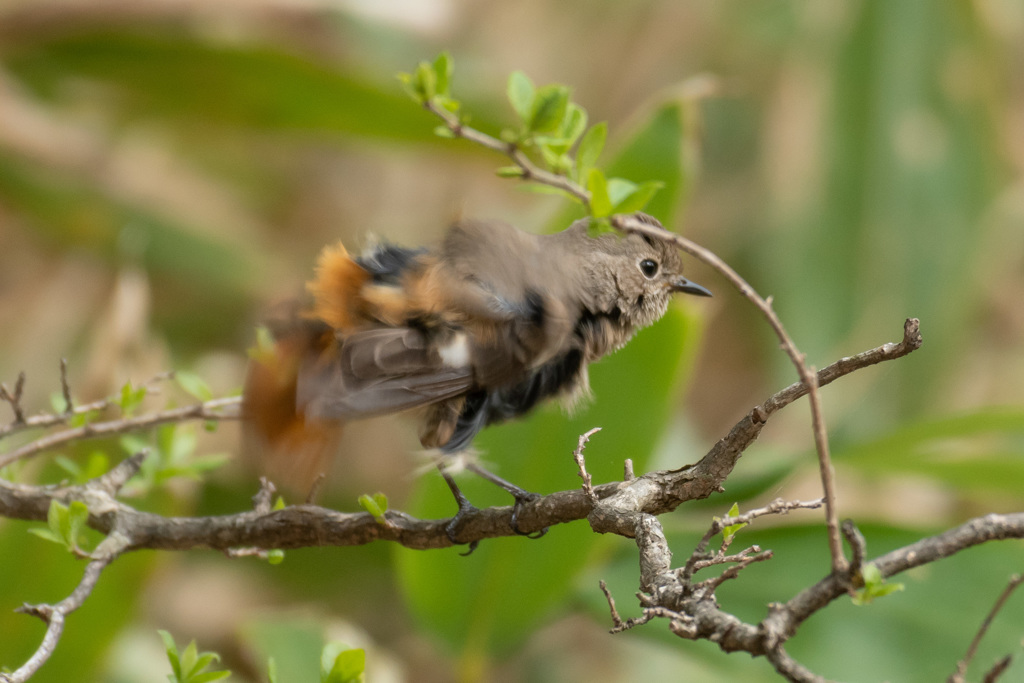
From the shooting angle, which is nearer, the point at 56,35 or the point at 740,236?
the point at 56,35

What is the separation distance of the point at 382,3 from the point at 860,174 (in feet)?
6.77

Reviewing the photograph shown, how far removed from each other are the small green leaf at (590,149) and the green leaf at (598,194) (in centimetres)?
8

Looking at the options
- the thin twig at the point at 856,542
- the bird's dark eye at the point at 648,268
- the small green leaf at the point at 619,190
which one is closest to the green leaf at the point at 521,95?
the small green leaf at the point at 619,190

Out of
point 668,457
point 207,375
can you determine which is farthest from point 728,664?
point 207,375

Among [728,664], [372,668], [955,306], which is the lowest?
[372,668]

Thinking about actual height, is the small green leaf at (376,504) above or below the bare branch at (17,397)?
above

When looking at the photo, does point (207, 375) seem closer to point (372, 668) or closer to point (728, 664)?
point (372, 668)

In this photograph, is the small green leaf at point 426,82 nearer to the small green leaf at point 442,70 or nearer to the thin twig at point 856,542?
the small green leaf at point 442,70

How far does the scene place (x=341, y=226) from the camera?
4547mm

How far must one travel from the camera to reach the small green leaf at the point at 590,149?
1054 mm

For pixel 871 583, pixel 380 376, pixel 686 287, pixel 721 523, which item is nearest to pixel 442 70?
pixel 380 376

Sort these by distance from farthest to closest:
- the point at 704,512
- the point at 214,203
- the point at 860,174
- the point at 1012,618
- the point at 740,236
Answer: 1. the point at 740,236
2. the point at 214,203
3. the point at 860,174
4. the point at 704,512
5. the point at 1012,618

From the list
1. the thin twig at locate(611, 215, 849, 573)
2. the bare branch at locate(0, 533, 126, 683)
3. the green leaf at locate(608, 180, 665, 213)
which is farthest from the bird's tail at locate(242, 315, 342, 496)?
the thin twig at locate(611, 215, 849, 573)

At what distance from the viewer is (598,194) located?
38.3 inches
